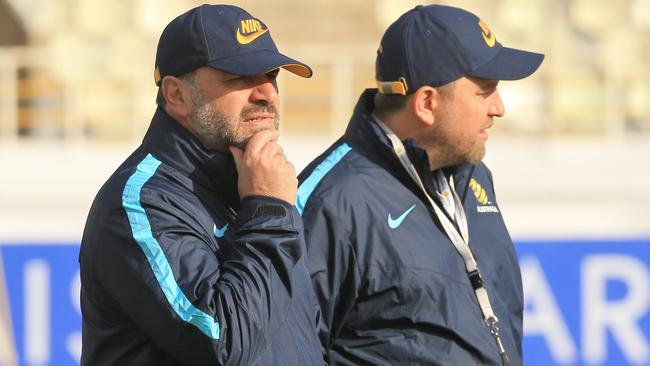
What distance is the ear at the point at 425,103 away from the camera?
3168 mm

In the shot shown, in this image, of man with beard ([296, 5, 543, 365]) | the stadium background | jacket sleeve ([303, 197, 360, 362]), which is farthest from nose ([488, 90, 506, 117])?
the stadium background

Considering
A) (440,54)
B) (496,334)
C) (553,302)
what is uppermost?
(440,54)

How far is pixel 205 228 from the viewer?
2.35 meters

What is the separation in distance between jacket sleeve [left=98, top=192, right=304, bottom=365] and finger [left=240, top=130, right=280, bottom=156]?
0.11 m

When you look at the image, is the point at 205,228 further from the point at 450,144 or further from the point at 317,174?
the point at 450,144

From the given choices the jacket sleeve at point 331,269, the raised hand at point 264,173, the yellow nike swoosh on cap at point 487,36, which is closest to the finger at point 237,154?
the raised hand at point 264,173

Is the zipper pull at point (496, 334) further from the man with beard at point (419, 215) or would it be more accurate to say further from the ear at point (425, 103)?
the ear at point (425, 103)

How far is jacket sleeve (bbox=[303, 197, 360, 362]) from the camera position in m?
2.93

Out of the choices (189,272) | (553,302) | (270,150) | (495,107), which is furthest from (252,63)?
(553,302)

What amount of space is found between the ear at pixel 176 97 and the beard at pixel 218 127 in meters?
0.02

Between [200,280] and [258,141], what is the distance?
1.07ft

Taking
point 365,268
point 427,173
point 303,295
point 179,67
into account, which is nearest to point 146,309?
point 303,295

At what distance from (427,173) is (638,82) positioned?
6.84 metres

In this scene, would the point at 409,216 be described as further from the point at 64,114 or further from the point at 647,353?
the point at 64,114
